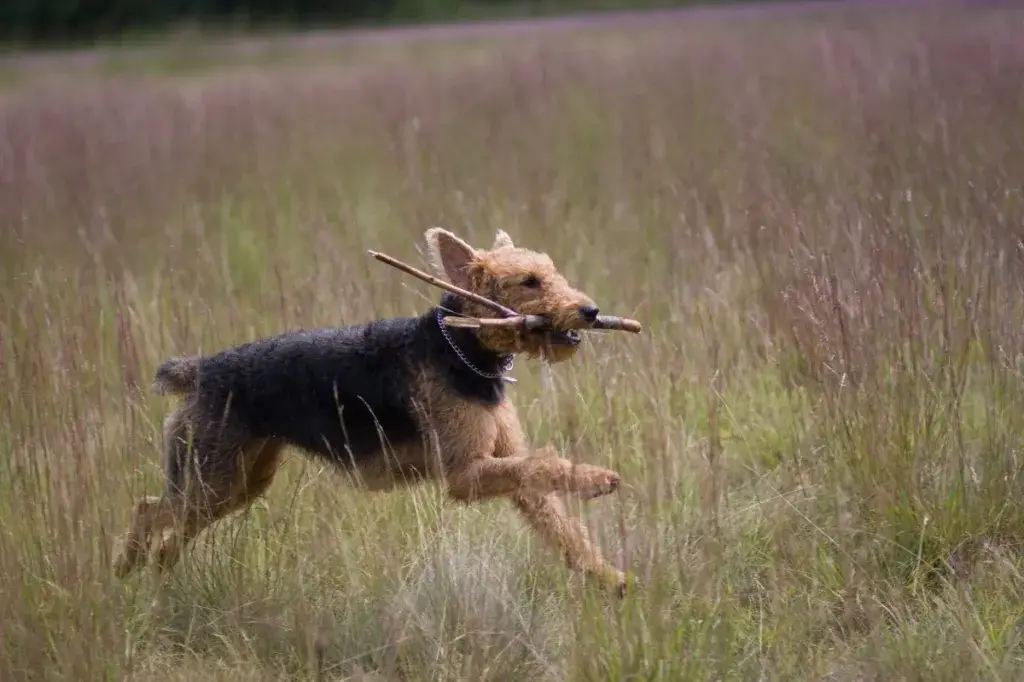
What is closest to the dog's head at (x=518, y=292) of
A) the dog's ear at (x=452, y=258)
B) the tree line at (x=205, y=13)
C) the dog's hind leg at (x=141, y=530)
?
the dog's ear at (x=452, y=258)

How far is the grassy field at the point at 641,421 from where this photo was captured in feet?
10.2

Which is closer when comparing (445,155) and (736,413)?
(736,413)

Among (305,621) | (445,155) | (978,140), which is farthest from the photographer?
(445,155)

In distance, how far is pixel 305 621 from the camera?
3264 mm

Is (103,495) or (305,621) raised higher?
(103,495)

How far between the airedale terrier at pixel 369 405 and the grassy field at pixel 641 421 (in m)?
0.15

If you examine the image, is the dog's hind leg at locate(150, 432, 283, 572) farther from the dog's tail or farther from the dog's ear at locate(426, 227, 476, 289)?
the dog's ear at locate(426, 227, 476, 289)

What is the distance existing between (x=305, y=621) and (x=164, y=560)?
667 millimetres

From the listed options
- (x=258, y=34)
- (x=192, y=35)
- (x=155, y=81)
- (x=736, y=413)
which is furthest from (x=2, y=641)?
(x=258, y=34)

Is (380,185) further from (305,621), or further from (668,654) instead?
(668,654)

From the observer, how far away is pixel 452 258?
3699 mm

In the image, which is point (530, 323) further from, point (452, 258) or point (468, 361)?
point (452, 258)

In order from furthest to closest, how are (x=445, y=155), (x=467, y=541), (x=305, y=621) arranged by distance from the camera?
(x=445, y=155), (x=467, y=541), (x=305, y=621)

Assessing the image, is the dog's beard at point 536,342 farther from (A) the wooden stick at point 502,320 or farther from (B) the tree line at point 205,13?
(B) the tree line at point 205,13
